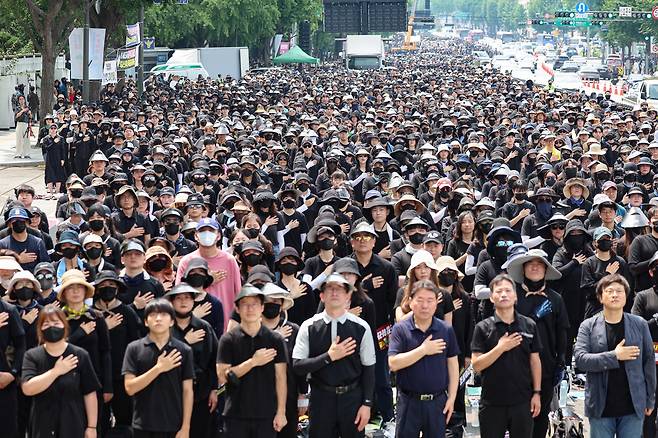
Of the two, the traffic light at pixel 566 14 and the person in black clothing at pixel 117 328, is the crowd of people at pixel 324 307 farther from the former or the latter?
the traffic light at pixel 566 14

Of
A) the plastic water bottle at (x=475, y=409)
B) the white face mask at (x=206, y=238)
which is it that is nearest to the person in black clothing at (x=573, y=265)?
the plastic water bottle at (x=475, y=409)

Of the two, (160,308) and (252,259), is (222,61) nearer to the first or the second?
(252,259)

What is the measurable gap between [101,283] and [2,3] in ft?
107

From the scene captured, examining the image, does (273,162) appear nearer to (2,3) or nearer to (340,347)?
(340,347)

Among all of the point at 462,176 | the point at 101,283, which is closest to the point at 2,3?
the point at 462,176

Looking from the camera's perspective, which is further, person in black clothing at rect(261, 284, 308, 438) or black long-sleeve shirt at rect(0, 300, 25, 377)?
black long-sleeve shirt at rect(0, 300, 25, 377)

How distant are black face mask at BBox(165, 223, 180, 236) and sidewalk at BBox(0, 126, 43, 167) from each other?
75.1ft

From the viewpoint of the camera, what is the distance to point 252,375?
8484 mm

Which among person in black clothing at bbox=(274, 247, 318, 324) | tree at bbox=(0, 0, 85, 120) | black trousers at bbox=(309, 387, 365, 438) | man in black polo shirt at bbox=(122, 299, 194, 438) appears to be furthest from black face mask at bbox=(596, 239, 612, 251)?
tree at bbox=(0, 0, 85, 120)

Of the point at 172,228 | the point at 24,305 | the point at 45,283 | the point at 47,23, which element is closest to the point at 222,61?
the point at 47,23

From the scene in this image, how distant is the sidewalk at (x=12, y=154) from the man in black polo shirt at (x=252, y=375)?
89.8 ft

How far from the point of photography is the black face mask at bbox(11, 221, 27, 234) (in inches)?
484

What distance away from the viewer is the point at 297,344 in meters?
8.62

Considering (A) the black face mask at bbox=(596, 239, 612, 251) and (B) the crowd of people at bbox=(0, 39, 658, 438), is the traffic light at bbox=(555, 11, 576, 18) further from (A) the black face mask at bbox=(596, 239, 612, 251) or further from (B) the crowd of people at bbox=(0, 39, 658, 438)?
(A) the black face mask at bbox=(596, 239, 612, 251)
